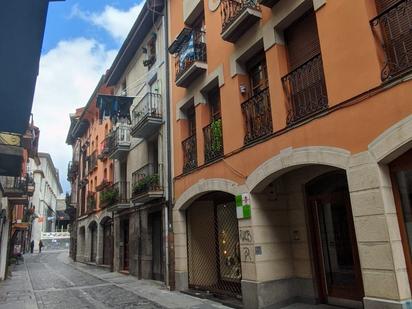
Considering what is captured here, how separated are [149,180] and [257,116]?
20.1 ft

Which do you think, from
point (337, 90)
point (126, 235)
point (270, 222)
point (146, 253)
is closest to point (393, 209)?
point (337, 90)

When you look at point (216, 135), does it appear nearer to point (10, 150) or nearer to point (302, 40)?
point (302, 40)

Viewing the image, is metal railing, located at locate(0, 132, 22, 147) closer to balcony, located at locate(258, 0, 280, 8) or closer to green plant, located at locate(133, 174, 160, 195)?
green plant, located at locate(133, 174, 160, 195)

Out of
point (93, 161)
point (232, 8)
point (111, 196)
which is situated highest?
point (232, 8)

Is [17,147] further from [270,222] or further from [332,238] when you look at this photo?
[332,238]

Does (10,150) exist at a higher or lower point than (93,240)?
higher

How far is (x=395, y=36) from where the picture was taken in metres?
5.73

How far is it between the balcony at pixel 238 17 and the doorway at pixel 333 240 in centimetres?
396

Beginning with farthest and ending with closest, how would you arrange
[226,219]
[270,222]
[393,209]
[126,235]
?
[126,235], [226,219], [270,222], [393,209]

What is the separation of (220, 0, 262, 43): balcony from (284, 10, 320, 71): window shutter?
91cm

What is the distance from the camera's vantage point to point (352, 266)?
7414 mm

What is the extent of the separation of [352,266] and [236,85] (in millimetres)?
4939

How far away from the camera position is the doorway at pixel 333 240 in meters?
7.41

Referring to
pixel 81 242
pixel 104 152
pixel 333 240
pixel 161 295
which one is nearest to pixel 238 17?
pixel 333 240
